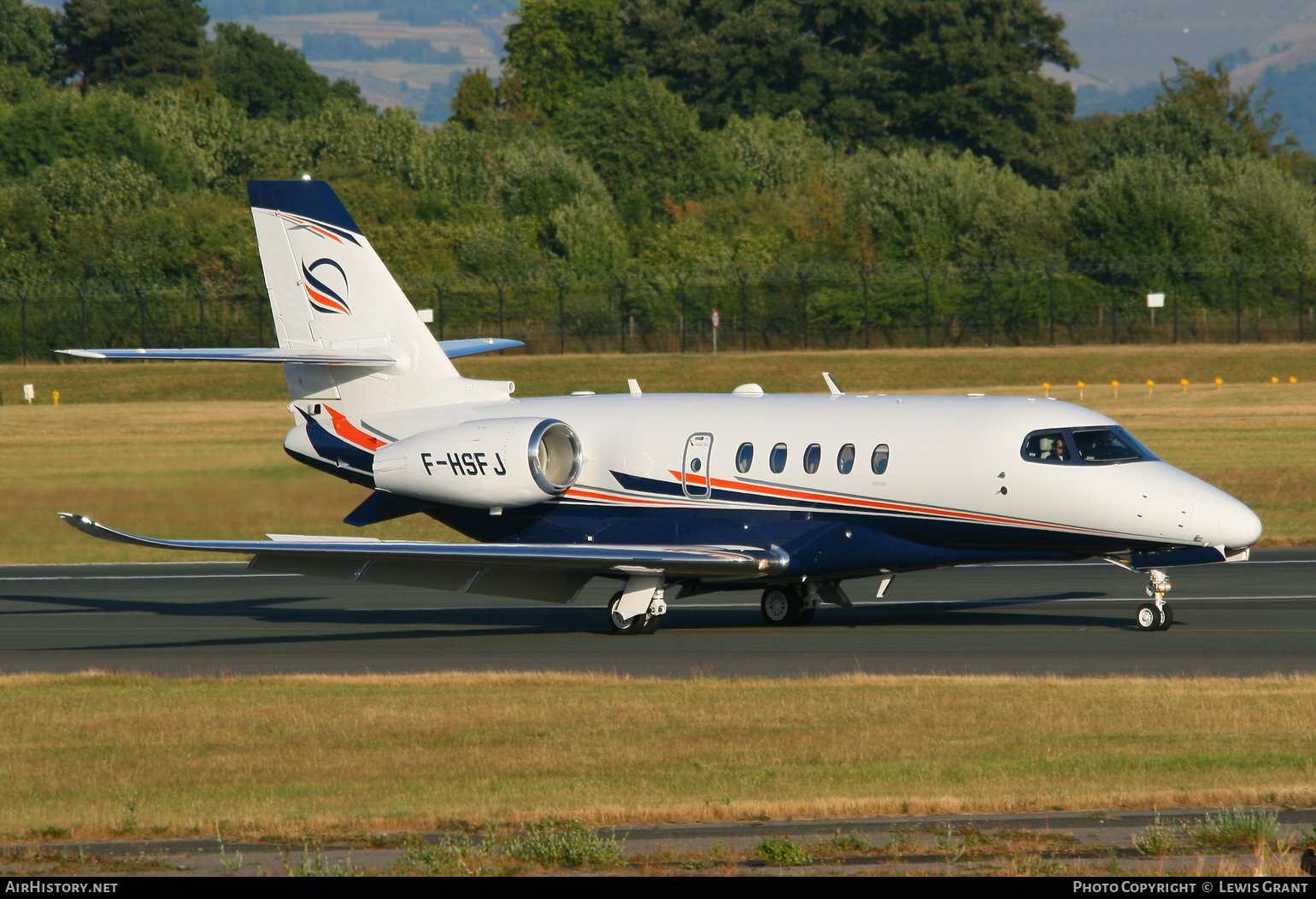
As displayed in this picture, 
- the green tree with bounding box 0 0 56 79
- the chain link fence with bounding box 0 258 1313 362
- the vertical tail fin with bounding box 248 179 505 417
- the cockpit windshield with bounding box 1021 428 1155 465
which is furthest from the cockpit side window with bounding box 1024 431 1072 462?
the green tree with bounding box 0 0 56 79

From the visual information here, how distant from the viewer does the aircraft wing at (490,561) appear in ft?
74.1

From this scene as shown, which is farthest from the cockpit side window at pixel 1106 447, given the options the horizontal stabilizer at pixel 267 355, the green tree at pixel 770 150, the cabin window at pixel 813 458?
the green tree at pixel 770 150

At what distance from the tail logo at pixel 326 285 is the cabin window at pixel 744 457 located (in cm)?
678

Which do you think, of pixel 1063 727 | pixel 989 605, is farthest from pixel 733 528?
pixel 1063 727

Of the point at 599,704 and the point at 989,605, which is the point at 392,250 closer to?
the point at 989,605

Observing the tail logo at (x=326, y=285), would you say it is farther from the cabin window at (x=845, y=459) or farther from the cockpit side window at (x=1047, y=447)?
the cockpit side window at (x=1047, y=447)

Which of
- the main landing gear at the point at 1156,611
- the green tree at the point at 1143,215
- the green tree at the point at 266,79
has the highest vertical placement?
the green tree at the point at 266,79

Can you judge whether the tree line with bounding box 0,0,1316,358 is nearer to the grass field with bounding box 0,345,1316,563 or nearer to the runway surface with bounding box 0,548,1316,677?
the grass field with bounding box 0,345,1316,563

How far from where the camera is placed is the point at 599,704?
56.5 feet

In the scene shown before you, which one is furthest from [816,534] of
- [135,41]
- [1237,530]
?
[135,41]

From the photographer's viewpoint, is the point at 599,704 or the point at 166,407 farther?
the point at 166,407

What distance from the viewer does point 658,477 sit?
24453 millimetres

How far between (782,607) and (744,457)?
2.34 metres

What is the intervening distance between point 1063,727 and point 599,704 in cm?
461
